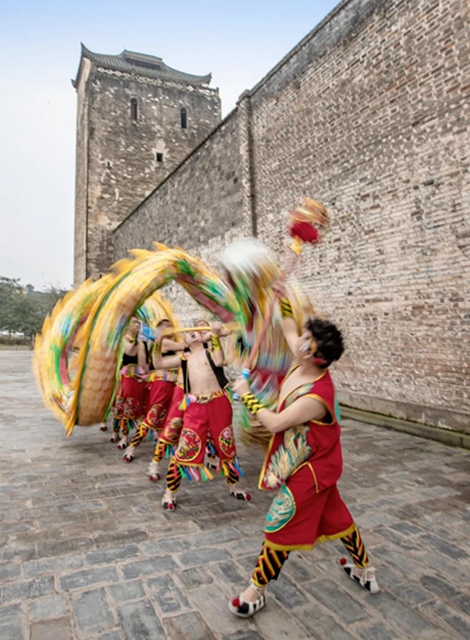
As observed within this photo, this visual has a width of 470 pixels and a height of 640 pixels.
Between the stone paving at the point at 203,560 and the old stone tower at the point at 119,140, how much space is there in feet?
62.2

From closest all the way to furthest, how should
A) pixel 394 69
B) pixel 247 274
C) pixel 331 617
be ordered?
pixel 331 617 < pixel 247 274 < pixel 394 69

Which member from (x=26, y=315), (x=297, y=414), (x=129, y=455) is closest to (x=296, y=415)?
(x=297, y=414)

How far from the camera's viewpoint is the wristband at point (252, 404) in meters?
2.23

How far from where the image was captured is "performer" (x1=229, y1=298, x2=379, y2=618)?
84.0 inches

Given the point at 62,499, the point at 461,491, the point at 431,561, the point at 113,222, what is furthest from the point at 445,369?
the point at 113,222

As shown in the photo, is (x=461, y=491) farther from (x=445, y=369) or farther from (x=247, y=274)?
(x=247, y=274)

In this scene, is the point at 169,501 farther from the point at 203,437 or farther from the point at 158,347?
Answer: the point at 158,347

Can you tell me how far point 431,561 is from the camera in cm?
269

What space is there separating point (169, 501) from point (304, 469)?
1.76 m

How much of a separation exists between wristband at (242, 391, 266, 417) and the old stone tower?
20887 mm

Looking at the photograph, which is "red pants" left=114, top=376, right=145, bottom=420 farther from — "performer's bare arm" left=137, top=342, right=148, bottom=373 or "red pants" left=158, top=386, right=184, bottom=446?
"red pants" left=158, top=386, right=184, bottom=446

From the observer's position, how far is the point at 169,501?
3.54m

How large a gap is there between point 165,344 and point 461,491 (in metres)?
3.12

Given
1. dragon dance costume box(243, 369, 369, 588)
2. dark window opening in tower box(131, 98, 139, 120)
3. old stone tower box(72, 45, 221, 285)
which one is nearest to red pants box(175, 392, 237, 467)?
dragon dance costume box(243, 369, 369, 588)
